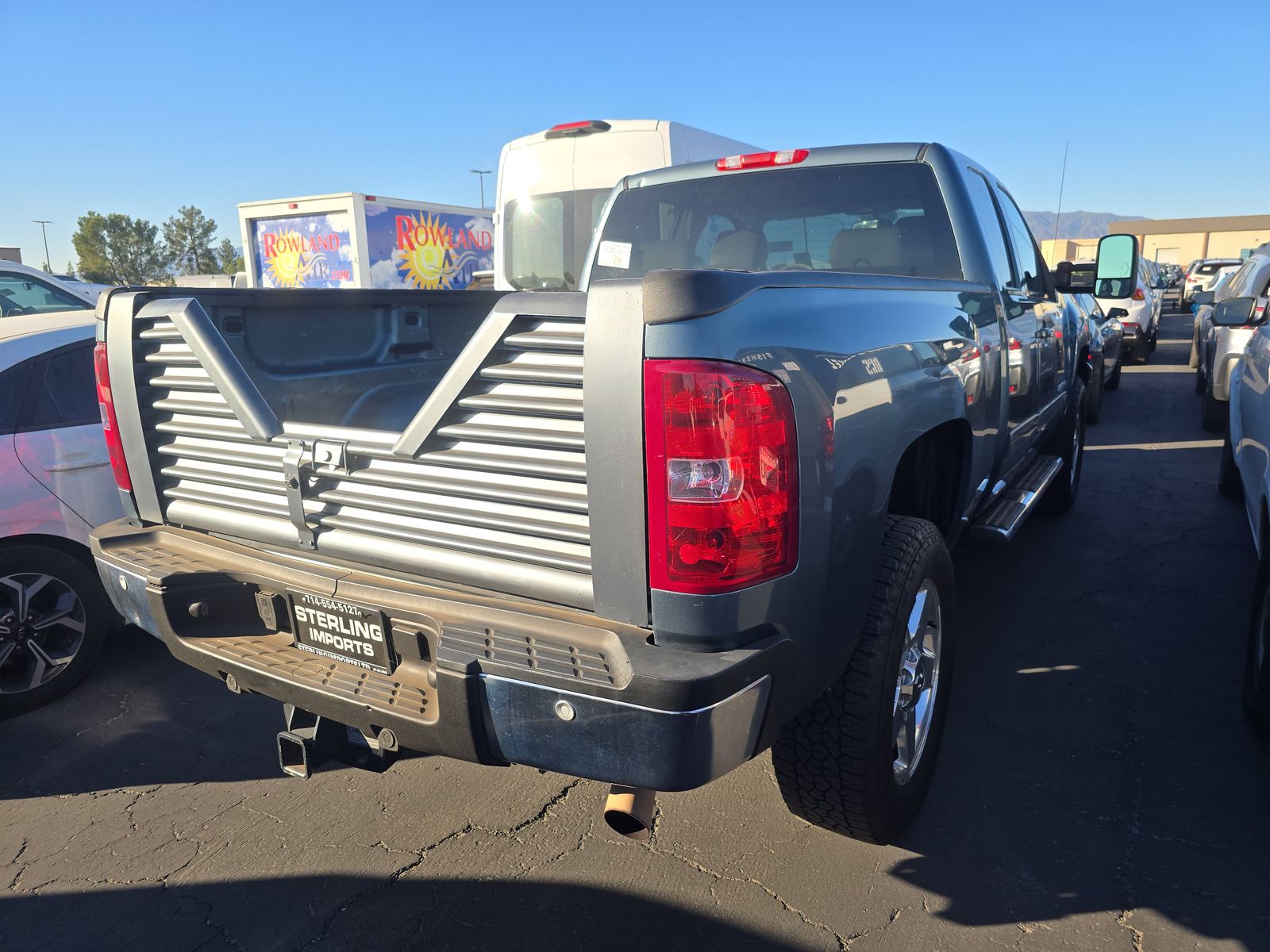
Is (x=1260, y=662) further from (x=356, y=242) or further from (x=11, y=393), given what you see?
(x=356, y=242)

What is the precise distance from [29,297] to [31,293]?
0.15 ft

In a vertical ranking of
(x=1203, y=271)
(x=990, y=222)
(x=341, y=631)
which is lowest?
(x=341, y=631)

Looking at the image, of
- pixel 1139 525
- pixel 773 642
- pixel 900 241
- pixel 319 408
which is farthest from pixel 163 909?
pixel 1139 525

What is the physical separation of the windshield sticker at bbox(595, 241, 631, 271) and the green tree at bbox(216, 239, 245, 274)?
87328 millimetres

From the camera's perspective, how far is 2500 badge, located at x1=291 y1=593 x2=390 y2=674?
2176 mm

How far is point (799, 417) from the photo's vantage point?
6.09ft

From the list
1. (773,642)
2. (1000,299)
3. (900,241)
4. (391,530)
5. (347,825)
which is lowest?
(347,825)

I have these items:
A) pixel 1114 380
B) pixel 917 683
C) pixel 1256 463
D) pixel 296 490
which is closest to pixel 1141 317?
pixel 1114 380

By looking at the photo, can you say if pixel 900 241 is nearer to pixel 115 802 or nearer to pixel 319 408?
pixel 319 408

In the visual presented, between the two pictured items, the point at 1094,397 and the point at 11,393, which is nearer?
the point at 11,393

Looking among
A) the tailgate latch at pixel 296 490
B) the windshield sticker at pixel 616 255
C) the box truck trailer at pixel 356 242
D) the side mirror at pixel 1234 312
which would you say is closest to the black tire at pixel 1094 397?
the side mirror at pixel 1234 312

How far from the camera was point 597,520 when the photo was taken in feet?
6.17

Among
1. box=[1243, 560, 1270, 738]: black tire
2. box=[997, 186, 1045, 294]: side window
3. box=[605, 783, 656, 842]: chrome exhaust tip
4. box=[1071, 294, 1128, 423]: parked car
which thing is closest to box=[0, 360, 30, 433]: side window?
box=[605, 783, 656, 842]: chrome exhaust tip

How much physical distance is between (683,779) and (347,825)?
1578 mm
